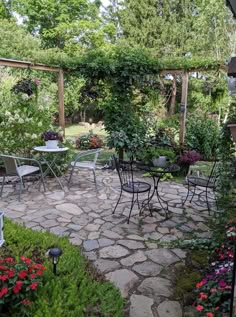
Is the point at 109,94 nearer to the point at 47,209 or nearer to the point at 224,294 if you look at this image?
the point at 47,209

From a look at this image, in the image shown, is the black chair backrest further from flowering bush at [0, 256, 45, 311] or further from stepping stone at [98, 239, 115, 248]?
flowering bush at [0, 256, 45, 311]

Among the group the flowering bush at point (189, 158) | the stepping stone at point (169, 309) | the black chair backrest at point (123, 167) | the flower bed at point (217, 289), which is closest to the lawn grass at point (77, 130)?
the flowering bush at point (189, 158)

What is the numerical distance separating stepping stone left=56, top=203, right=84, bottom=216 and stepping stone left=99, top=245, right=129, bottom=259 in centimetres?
93

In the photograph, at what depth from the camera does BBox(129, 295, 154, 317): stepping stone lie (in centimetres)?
185

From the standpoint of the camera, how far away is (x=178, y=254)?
2576mm

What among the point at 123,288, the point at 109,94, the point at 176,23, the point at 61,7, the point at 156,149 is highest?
the point at 61,7

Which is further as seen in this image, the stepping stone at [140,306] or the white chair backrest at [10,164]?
the white chair backrest at [10,164]

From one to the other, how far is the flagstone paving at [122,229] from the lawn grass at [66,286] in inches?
5.2

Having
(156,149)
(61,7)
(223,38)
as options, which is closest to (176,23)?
(223,38)

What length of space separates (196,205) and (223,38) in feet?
29.2

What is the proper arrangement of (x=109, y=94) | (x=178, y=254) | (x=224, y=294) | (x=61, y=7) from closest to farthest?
1. (x=224, y=294)
2. (x=178, y=254)
3. (x=109, y=94)
4. (x=61, y=7)

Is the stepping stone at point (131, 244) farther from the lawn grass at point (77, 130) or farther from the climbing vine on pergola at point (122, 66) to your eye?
the lawn grass at point (77, 130)

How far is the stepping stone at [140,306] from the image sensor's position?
1848 mm

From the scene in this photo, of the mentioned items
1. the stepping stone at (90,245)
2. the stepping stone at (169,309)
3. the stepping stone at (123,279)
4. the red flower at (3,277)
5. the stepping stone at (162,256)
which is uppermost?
the red flower at (3,277)
